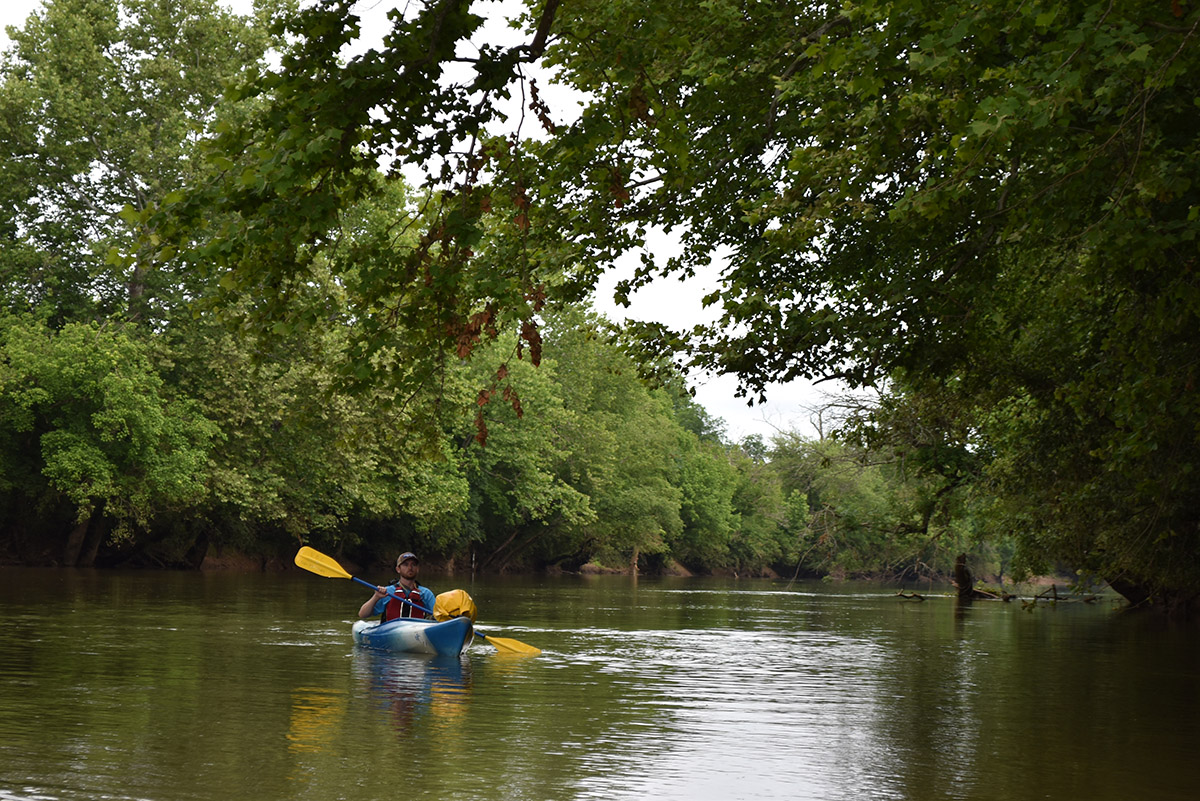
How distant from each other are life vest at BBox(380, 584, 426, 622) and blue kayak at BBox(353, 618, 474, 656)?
0.37 meters

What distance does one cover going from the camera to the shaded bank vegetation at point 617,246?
7.61 metres

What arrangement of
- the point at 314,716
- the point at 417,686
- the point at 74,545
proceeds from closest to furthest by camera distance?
the point at 314,716 → the point at 417,686 → the point at 74,545

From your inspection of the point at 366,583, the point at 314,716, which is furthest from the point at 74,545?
the point at 314,716

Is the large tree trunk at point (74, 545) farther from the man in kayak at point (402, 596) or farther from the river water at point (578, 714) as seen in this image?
the man in kayak at point (402, 596)

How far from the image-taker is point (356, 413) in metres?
42.8

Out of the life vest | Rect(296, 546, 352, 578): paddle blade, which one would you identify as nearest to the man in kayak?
the life vest

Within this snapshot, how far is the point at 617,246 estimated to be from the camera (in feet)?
57.3

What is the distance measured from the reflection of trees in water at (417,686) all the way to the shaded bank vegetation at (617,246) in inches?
115

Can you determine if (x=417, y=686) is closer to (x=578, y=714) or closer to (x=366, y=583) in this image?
(x=578, y=714)

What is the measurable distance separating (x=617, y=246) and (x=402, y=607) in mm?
5953

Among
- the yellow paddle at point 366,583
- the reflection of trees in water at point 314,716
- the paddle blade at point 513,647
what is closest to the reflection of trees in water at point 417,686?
the reflection of trees in water at point 314,716

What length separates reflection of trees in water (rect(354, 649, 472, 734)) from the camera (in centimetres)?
1153

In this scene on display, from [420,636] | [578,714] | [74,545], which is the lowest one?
[578,714]

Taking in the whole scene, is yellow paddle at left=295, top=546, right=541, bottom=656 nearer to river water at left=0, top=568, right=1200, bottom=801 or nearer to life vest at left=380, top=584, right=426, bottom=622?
life vest at left=380, top=584, right=426, bottom=622
